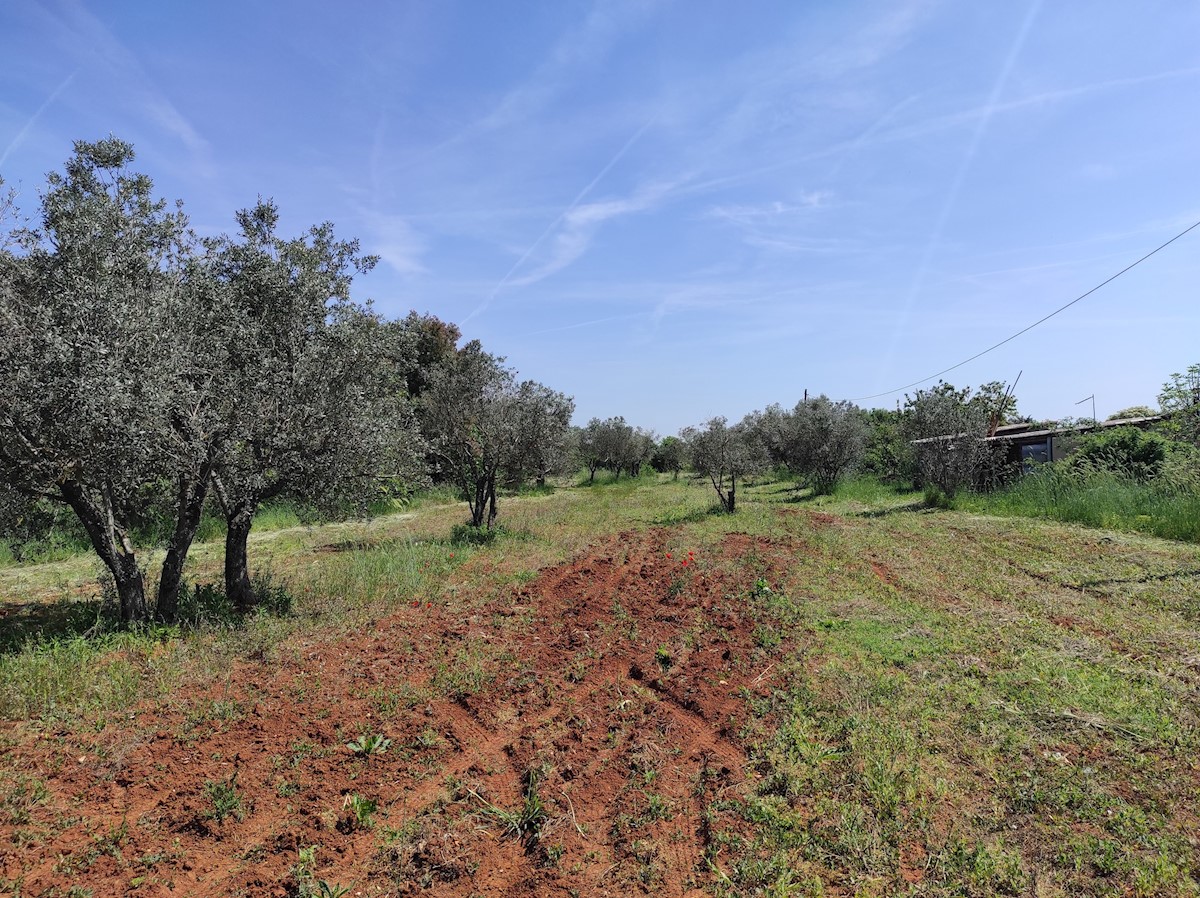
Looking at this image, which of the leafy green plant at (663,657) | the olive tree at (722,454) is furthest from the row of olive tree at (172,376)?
the olive tree at (722,454)

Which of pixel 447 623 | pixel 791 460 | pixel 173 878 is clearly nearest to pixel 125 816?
pixel 173 878

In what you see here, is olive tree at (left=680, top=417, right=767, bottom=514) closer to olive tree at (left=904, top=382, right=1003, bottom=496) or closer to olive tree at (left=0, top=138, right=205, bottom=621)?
olive tree at (left=904, top=382, right=1003, bottom=496)

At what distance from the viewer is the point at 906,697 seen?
578 cm

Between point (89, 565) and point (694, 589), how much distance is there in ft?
43.6

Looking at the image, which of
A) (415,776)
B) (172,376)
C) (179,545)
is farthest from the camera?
(179,545)

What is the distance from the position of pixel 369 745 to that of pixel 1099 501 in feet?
57.4

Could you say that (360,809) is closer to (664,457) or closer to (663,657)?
(663,657)

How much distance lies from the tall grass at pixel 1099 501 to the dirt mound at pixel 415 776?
39.3 ft

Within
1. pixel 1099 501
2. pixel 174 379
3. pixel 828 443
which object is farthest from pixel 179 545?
pixel 828 443

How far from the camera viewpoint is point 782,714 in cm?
555

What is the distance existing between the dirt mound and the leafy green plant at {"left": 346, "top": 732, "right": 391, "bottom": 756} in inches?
0.8

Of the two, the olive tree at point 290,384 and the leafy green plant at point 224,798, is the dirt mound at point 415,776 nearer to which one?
the leafy green plant at point 224,798

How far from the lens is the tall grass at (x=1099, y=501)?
42.9 ft

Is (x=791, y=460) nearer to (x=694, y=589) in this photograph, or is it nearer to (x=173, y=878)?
(x=694, y=589)
